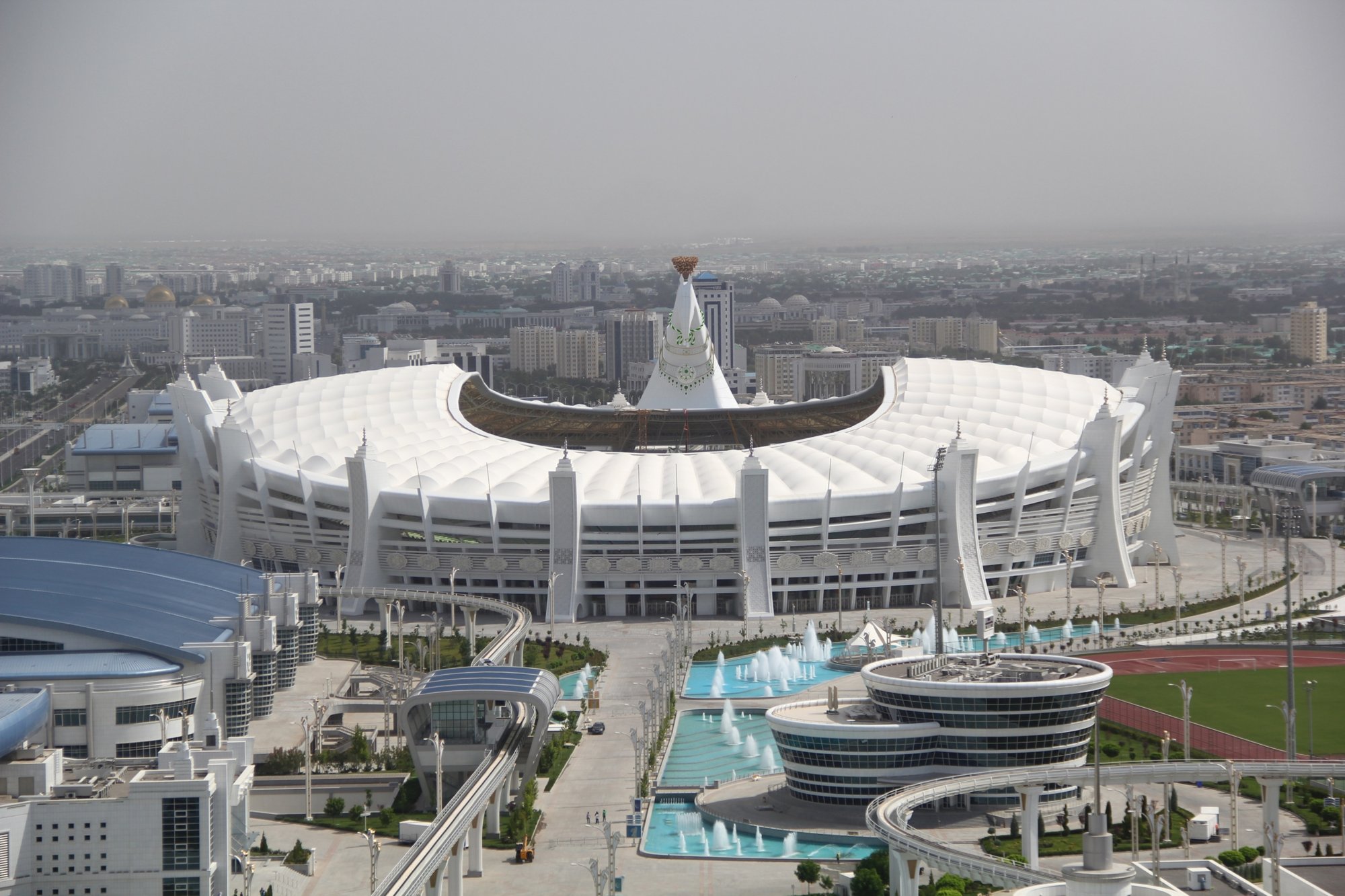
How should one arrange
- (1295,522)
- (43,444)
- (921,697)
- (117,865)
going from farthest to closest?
1. (43,444)
2. (1295,522)
3. (921,697)
4. (117,865)

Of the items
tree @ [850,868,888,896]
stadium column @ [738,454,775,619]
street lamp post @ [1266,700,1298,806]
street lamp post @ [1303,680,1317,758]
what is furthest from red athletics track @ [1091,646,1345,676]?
tree @ [850,868,888,896]

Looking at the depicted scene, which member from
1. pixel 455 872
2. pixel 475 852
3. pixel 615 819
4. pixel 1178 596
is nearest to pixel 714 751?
pixel 615 819

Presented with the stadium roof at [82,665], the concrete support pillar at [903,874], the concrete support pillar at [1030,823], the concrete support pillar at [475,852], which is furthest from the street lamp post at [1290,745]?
the stadium roof at [82,665]

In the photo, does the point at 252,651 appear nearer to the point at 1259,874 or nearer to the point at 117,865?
the point at 117,865

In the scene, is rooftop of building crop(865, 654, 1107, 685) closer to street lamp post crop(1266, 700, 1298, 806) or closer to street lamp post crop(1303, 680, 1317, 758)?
street lamp post crop(1266, 700, 1298, 806)

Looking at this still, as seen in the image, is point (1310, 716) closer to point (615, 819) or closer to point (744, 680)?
point (744, 680)

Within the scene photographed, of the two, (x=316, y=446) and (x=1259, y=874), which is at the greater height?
(x=316, y=446)

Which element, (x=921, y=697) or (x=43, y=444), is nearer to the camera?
(x=921, y=697)

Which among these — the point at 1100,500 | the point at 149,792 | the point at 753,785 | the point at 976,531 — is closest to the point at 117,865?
the point at 149,792

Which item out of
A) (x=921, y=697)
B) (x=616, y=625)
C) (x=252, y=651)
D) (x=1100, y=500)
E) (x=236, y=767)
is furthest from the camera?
(x=1100, y=500)
